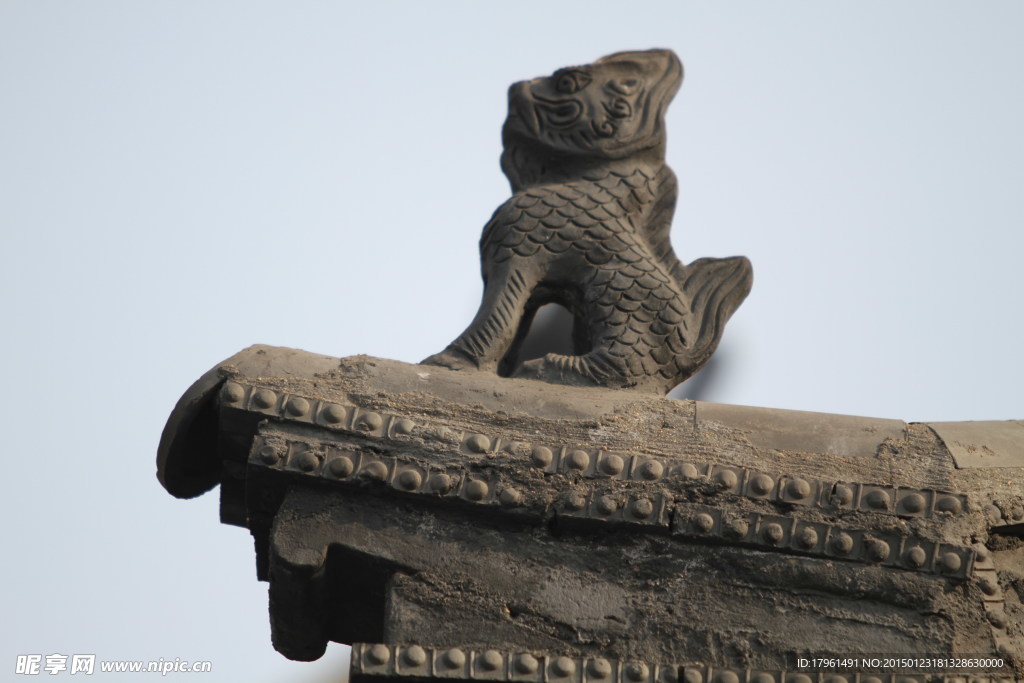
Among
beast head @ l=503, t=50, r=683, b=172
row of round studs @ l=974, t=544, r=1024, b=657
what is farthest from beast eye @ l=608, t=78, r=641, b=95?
row of round studs @ l=974, t=544, r=1024, b=657

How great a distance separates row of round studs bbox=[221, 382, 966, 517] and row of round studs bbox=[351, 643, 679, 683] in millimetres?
498

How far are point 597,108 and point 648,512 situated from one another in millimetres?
1674

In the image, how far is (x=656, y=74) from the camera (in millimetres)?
5105

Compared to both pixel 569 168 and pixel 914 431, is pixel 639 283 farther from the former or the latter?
pixel 914 431

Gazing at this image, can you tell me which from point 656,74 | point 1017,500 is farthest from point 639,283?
point 1017,500

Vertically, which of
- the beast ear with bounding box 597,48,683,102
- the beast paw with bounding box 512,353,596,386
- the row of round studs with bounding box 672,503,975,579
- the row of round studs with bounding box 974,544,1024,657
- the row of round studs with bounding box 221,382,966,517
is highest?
the beast ear with bounding box 597,48,683,102

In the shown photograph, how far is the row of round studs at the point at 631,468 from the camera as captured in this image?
12.5 ft

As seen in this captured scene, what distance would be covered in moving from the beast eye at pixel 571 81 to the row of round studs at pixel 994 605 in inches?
80.6

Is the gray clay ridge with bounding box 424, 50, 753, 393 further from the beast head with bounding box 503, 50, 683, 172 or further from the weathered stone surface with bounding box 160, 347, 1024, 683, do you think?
the weathered stone surface with bounding box 160, 347, 1024, 683

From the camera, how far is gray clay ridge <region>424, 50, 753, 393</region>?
4.43m

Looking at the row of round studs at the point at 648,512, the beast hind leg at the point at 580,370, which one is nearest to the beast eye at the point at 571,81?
the beast hind leg at the point at 580,370

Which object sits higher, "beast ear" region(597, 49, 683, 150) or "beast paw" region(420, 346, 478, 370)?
"beast ear" region(597, 49, 683, 150)

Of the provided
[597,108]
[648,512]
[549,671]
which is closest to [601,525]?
[648,512]

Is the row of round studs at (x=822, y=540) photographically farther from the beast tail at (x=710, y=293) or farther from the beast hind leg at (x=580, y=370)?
the beast tail at (x=710, y=293)
